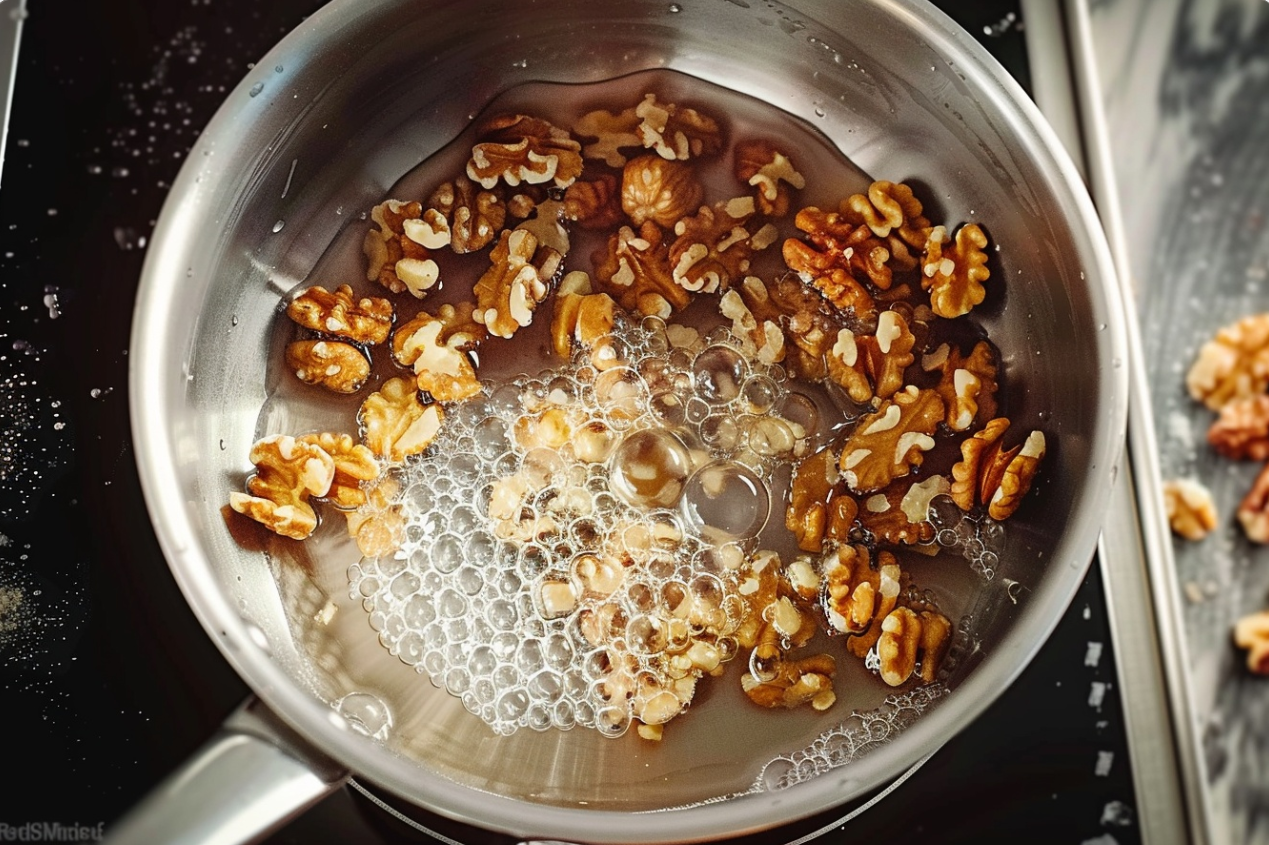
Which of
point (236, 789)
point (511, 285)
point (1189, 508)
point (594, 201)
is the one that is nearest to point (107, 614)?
point (236, 789)

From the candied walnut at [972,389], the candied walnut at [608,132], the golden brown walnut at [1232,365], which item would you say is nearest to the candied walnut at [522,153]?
the candied walnut at [608,132]

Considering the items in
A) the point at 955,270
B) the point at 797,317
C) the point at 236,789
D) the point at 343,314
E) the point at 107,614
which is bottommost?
the point at 107,614

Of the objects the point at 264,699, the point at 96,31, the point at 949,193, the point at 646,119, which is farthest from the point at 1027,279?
the point at 96,31

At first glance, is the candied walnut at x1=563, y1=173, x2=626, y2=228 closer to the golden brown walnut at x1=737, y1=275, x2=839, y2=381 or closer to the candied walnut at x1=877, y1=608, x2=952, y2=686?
the golden brown walnut at x1=737, y1=275, x2=839, y2=381

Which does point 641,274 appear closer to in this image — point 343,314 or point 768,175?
point 768,175

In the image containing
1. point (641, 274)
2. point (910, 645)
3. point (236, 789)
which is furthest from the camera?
point (641, 274)

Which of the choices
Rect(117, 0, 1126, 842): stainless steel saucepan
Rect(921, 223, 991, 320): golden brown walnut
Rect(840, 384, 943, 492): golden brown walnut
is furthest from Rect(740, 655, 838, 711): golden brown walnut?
Rect(921, 223, 991, 320): golden brown walnut

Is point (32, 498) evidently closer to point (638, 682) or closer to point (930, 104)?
point (638, 682)
